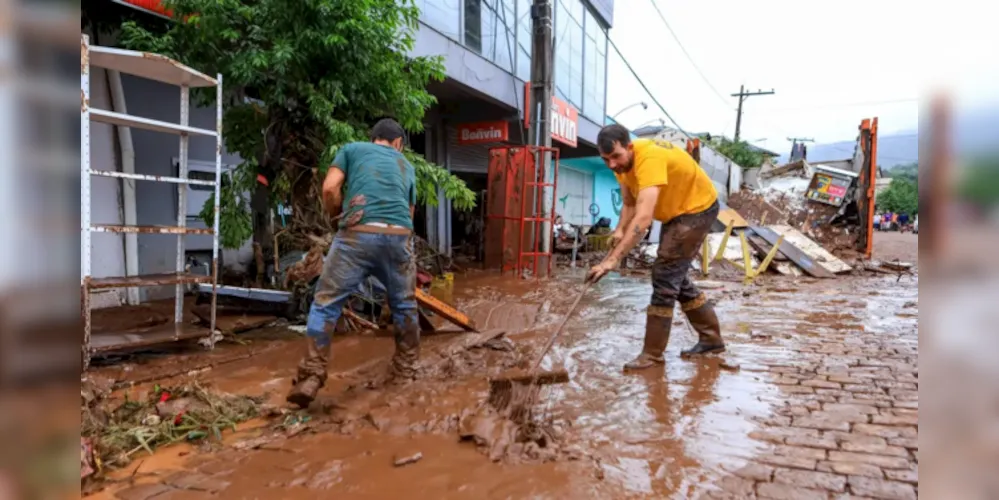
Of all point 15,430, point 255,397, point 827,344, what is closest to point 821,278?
point 827,344

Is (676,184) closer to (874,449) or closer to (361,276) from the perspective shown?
(874,449)

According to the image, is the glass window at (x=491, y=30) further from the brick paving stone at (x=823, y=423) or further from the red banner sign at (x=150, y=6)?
the brick paving stone at (x=823, y=423)

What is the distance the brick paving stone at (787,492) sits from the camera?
2.16 metres

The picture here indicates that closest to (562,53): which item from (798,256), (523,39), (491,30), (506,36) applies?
(523,39)

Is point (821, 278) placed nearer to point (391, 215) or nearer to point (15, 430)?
point (391, 215)

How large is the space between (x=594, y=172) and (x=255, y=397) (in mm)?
19014

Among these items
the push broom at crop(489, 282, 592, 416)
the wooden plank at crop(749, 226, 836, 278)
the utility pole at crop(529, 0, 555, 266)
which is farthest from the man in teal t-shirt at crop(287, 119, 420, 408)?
the wooden plank at crop(749, 226, 836, 278)

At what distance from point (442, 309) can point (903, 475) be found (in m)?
3.14

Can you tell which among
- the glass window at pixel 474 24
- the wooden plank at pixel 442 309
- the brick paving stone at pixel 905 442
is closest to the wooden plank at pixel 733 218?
the glass window at pixel 474 24

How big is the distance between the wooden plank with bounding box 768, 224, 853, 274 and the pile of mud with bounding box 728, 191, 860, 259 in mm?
1120

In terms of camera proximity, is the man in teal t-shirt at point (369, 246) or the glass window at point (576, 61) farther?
the glass window at point (576, 61)

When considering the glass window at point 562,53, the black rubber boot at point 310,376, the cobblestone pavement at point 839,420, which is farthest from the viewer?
the glass window at point 562,53

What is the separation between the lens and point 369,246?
3.37 m

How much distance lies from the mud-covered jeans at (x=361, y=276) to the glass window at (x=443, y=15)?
6486 mm
